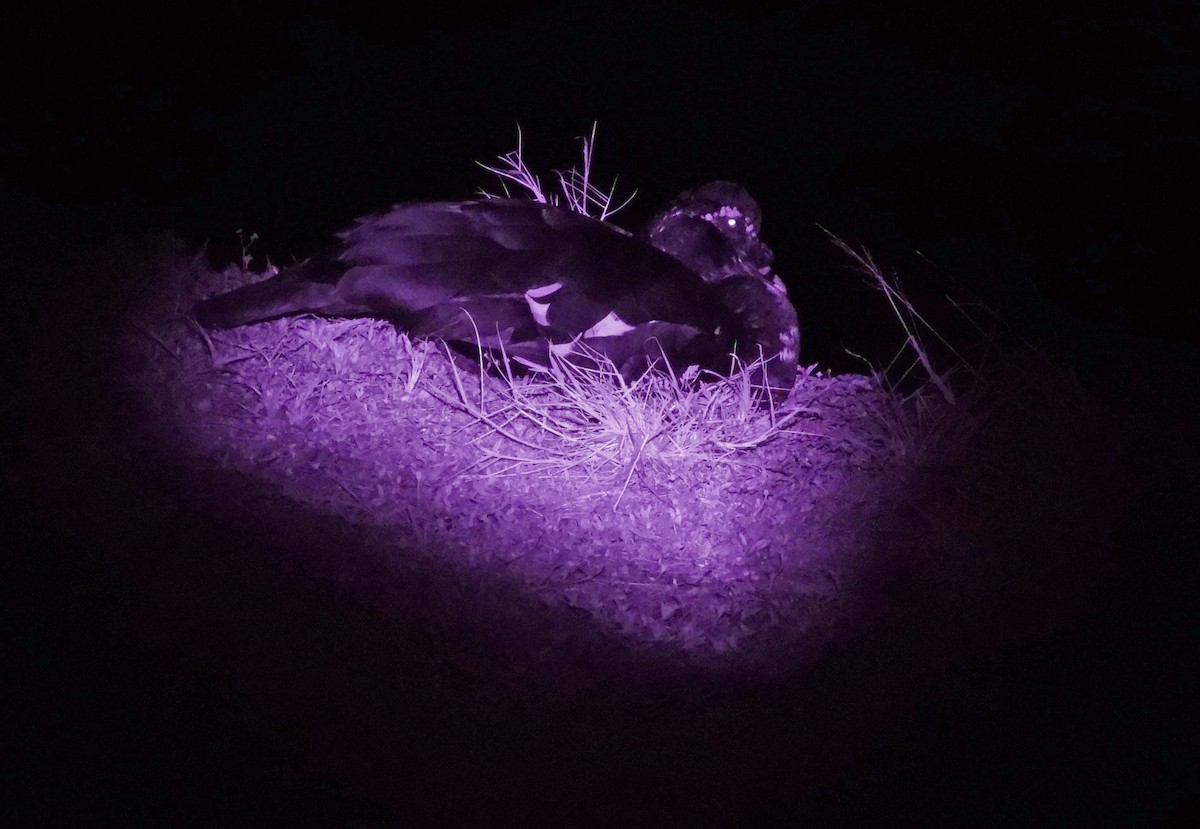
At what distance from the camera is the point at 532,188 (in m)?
2.43

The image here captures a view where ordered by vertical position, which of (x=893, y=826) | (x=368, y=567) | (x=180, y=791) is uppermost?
(x=368, y=567)

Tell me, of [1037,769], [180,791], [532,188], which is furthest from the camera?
[532,188]

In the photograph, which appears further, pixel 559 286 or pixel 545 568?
pixel 559 286

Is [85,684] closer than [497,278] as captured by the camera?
Yes

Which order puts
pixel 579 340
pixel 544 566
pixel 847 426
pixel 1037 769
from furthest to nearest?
pixel 579 340, pixel 847 426, pixel 544 566, pixel 1037 769

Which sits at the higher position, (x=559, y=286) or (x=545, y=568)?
(x=559, y=286)

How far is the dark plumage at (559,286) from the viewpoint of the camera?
185cm

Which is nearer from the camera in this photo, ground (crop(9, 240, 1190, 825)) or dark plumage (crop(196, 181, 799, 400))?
ground (crop(9, 240, 1190, 825))

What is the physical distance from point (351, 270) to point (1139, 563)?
56.9 inches

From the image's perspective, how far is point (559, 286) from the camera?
197 centimetres

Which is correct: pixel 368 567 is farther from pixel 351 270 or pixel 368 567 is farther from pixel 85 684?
pixel 351 270

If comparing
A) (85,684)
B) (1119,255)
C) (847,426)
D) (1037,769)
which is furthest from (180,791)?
(1119,255)

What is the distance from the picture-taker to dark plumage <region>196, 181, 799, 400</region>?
1847mm

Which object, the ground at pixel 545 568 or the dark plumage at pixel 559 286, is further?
the dark plumage at pixel 559 286
